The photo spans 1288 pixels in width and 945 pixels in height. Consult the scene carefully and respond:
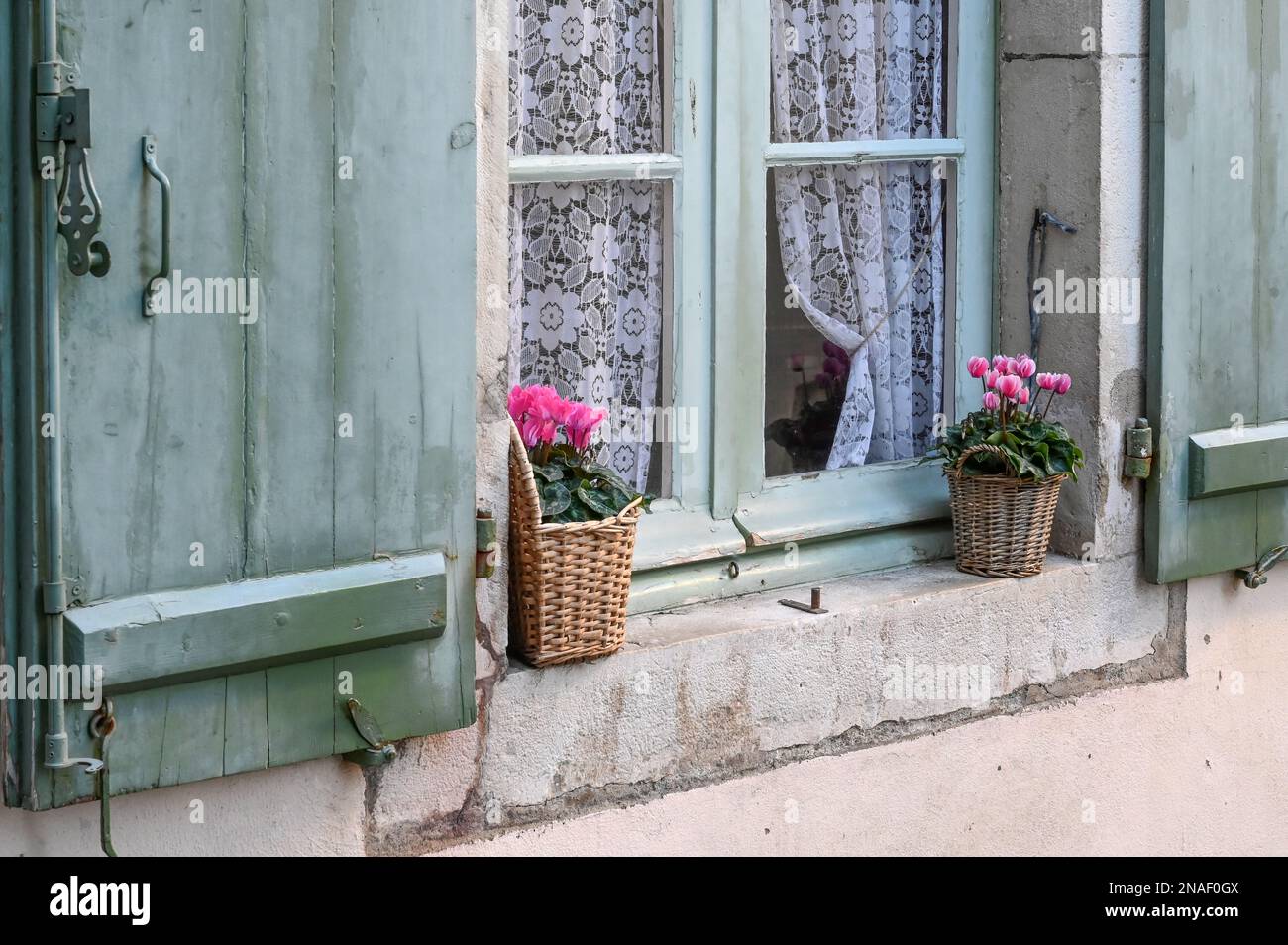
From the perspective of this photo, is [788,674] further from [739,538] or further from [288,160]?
[288,160]

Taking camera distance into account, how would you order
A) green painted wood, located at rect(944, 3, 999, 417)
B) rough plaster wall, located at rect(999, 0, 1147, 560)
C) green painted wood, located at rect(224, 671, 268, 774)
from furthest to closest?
1. green painted wood, located at rect(944, 3, 999, 417)
2. rough plaster wall, located at rect(999, 0, 1147, 560)
3. green painted wood, located at rect(224, 671, 268, 774)

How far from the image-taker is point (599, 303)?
119 inches

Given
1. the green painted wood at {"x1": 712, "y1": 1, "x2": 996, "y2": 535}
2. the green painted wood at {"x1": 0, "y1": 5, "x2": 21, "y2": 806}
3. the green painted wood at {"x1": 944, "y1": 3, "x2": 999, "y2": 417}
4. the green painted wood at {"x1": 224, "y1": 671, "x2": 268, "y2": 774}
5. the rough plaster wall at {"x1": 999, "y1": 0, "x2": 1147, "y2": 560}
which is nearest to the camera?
the green painted wood at {"x1": 0, "y1": 5, "x2": 21, "y2": 806}

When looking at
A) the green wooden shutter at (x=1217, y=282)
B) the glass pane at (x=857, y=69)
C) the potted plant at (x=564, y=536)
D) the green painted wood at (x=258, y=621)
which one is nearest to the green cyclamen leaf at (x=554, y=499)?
the potted plant at (x=564, y=536)

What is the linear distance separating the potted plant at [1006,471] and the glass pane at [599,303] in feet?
2.09

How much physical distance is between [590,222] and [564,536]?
64 cm

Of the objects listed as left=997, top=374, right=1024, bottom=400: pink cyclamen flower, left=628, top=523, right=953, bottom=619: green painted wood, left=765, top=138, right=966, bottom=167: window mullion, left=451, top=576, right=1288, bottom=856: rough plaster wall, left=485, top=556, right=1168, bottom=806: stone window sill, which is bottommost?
left=451, top=576, right=1288, bottom=856: rough plaster wall

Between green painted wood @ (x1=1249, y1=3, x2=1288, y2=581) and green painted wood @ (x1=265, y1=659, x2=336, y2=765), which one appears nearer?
green painted wood @ (x1=265, y1=659, x2=336, y2=765)

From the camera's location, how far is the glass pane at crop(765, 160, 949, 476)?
10.8 feet

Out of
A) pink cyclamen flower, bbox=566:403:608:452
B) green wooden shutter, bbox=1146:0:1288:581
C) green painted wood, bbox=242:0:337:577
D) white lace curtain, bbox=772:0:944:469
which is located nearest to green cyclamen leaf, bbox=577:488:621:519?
pink cyclamen flower, bbox=566:403:608:452

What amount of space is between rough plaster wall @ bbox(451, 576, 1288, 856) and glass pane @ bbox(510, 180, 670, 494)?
639 mm

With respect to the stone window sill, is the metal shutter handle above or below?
above

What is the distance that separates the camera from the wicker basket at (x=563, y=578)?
2676 mm

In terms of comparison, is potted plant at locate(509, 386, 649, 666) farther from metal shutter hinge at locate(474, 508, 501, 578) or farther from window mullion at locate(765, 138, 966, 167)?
window mullion at locate(765, 138, 966, 167)
